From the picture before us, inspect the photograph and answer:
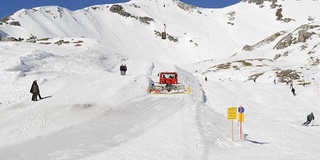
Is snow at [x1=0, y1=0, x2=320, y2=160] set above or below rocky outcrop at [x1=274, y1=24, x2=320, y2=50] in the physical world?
below

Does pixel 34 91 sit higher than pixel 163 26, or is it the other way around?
pixel 163 26

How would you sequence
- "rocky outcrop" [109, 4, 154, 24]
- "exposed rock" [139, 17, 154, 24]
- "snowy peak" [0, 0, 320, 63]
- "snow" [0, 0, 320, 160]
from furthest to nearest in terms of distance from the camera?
1. "rocky outcrop" [109, 4, 154, 24]
2. "exposed rock" [139, 17, 154, 24]
3. "snowy peak" [0, 0, 320, 63]
4. "snow" [0, 0, 320, 160]

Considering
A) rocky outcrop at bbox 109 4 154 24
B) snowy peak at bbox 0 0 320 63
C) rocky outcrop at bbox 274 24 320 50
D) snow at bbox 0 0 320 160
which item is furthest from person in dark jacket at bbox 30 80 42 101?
rocky outcrop at bbox 109 4 154 24

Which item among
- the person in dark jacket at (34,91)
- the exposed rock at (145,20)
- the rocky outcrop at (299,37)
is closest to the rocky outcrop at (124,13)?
the exposed rock at (145,20)

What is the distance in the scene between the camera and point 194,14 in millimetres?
189500

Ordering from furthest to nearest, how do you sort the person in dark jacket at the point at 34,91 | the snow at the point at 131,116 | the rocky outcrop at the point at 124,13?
the rocky outcrop at the point at 124,13 → the person in dark jacket at the point at 34,91 → the snow at the point at 131,116

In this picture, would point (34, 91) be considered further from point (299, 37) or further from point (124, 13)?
point (124, 13)

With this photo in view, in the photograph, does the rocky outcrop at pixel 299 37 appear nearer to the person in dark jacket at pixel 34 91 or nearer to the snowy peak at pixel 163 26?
the snowy peak at pixel 163 26

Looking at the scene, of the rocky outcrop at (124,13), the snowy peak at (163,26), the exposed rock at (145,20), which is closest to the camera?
the snowy peak at (163,26)

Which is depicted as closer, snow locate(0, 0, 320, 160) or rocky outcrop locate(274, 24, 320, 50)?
snow locate(0, 0, 320, 160)

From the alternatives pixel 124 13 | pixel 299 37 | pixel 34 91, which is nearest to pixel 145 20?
pixel 124 13

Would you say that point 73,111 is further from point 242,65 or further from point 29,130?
point 242,65

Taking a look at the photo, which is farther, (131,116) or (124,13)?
(124,13)

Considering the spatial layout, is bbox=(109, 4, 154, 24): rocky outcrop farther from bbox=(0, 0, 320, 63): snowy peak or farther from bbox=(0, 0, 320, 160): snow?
bbox=(0, 0, 320, 160): snow
